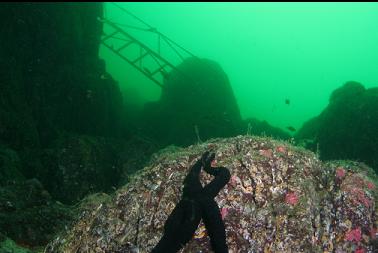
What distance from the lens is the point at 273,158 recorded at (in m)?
6.02

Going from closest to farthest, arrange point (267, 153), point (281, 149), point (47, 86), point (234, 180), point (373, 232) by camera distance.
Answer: point (373, 232), point (234, 180), point (267, 153), point (281, 149), point (47, 86)

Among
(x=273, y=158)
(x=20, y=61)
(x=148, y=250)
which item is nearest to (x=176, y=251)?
(x=148, y=250)

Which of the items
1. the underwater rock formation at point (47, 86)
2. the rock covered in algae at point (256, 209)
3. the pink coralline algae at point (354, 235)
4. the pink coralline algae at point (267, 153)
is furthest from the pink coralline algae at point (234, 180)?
the underwater rock formation at point (47, 86)

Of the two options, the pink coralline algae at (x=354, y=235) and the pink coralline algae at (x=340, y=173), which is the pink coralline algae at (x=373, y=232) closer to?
the pink coralline algae at (x=354, y=235)

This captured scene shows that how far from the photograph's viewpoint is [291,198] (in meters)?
5.54

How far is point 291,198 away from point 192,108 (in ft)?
57.1

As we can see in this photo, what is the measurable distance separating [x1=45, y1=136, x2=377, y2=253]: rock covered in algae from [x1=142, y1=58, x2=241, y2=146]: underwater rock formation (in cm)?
1424

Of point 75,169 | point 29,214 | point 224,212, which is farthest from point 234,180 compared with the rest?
point 75,169

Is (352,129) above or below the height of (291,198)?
below

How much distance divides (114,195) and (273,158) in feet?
9.96

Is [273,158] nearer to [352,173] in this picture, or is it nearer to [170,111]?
[352,173]

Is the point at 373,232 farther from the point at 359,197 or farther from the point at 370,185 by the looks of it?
the point at 370,185

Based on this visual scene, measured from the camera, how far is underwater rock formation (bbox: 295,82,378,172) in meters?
14.9

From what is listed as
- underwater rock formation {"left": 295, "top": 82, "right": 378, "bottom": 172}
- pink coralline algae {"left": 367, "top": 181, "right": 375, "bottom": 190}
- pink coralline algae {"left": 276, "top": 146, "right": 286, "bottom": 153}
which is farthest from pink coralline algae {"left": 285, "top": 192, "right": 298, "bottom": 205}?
underwater rock formation {"left": 295, "top": 82, "right": 378, "bottom": 172}
